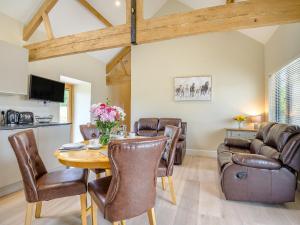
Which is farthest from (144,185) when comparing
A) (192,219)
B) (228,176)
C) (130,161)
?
(228,176)

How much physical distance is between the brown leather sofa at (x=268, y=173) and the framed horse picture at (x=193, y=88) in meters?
2.55

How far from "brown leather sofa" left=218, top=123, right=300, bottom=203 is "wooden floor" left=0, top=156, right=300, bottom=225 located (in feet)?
0.48

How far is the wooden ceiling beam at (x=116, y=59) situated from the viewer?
6.75m

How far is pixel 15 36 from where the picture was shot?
3.34 meters

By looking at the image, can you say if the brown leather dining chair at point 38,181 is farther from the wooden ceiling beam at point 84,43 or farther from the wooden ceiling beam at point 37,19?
the wooden ceiling beam at point 37,19

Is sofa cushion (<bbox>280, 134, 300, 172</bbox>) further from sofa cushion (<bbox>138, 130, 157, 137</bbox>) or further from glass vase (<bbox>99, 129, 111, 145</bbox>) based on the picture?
sofa cushion (<bbox>138, 130, 157, 137</bbox>)

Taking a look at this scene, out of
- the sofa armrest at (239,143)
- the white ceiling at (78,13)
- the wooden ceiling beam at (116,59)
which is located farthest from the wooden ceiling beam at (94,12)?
the sofa armrest at (239,143)

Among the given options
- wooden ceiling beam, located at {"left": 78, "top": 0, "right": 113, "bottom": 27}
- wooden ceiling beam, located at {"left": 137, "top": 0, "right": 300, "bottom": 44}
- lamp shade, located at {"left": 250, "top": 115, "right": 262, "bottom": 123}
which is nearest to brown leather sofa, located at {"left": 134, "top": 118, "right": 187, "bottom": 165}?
lamp shade, located at {"left": 250, "top": 115, "right": 262, "bottom": 123}

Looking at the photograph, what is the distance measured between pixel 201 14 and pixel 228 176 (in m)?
2.16

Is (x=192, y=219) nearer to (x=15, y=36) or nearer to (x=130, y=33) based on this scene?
(x=130, y=33)

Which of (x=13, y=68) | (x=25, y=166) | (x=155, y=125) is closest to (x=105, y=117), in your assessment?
(x=25, y=166)

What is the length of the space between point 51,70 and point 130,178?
3.84 meters

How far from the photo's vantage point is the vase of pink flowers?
6.24ft

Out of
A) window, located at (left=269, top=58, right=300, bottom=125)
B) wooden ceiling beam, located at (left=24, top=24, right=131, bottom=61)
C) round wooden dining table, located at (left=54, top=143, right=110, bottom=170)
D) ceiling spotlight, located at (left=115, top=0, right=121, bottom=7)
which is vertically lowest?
round wooden dining table, located at (left=54, top=143, right=110, bottom=170)
